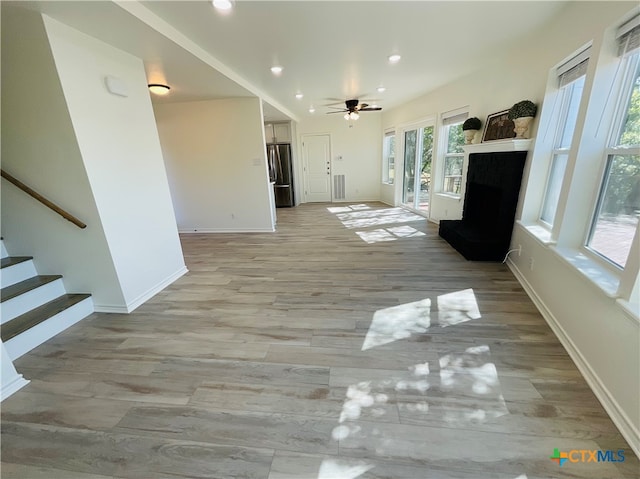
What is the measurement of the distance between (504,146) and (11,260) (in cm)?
521

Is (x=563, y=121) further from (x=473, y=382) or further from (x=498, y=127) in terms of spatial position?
(x=473, y=382)

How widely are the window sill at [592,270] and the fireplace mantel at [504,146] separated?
1309mm

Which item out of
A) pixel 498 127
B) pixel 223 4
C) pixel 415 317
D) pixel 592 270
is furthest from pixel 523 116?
pixel 223 4

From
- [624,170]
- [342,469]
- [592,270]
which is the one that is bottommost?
[342,469]

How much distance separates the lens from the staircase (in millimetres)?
2029

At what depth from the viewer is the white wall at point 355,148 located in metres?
7.77

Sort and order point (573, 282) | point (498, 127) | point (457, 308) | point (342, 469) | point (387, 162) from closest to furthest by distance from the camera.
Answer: point (342, 469), point (573, 282), point (457, 308), point (498, 127), point (387, 162)

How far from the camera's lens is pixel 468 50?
3090 millimetres

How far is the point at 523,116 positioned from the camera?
2.79 meters

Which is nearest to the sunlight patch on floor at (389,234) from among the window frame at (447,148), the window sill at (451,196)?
the window sill at (451,196)

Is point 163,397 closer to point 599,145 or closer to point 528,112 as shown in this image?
point 599,145

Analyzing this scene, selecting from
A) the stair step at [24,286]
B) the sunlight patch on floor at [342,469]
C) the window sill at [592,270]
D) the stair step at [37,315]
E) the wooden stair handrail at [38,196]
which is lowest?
the sunlight patch on floor at [342,469]

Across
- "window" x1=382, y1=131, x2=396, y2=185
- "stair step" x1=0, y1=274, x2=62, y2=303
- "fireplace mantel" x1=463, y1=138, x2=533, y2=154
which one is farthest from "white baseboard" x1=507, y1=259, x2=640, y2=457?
"window" x1=382, y1=131, x2=396, y2=185

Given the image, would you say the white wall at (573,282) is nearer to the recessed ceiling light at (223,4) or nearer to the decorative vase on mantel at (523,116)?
the decorative vase on mantel at (523,116)
